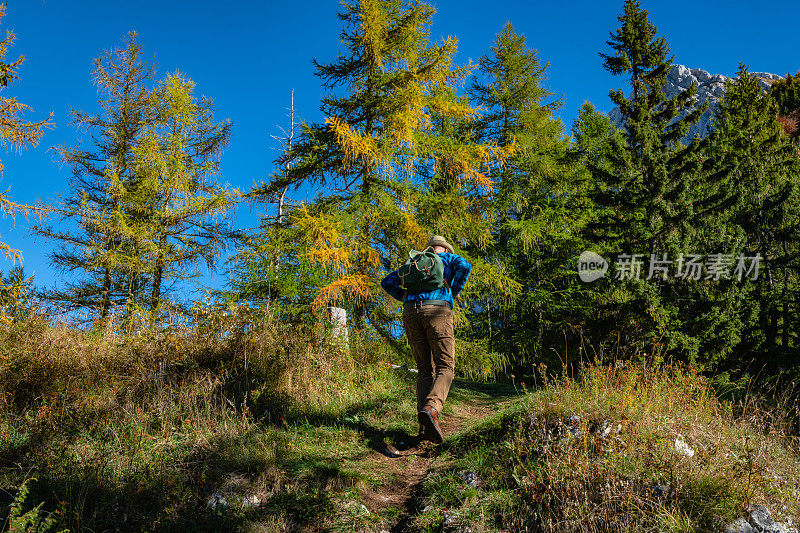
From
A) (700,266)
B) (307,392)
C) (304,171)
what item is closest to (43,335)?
(307,392)

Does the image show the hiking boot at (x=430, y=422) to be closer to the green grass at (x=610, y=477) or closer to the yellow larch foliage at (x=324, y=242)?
the green grass at (x=610, y=477)

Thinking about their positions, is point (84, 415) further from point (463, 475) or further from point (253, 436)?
point (463, 475)

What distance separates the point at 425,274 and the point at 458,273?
1.41ft

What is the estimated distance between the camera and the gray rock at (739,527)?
299cm

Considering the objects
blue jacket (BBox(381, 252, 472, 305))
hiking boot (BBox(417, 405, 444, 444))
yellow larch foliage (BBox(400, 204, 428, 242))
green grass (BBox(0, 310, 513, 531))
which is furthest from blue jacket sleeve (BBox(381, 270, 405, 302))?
yellow larch foliage (BBox(400, 204, 428, 242))

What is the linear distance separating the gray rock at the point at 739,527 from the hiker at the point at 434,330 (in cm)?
269

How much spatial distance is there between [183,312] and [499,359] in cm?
721

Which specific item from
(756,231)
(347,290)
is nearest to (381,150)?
(347,290)

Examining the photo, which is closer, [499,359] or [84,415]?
[84,415]

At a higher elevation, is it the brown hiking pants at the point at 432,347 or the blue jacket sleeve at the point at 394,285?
the blue jacket sleeve at the point at 394,285

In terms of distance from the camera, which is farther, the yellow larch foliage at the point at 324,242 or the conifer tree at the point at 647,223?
the conifer tree at the point at 647,223

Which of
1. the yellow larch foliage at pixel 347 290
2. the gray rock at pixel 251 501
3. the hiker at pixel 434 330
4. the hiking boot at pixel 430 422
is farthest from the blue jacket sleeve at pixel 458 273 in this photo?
the yellow larch foliage at pixel 347 290

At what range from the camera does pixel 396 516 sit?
12.6 ft

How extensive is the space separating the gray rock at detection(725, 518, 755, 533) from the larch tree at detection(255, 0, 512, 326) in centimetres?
636
